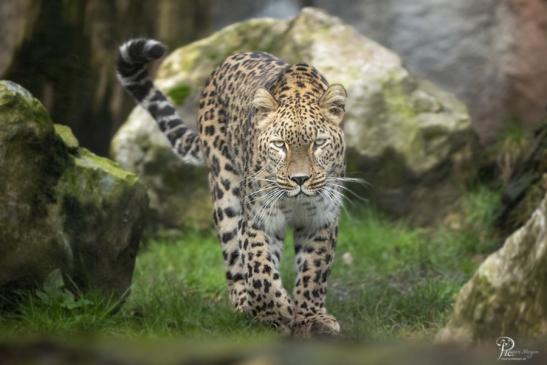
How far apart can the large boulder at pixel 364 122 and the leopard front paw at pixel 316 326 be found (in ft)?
12.6

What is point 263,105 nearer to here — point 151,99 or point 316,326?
point 316,326

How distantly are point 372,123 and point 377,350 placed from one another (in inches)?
382

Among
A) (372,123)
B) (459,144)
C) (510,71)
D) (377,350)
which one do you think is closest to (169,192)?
(372,123)

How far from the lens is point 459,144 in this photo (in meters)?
12.8

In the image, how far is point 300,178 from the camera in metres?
8.08

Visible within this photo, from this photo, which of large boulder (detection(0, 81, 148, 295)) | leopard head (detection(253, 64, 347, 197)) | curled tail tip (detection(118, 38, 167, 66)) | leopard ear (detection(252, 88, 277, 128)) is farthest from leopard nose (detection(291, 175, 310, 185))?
curled tail tip (detection(118, 38, 167, 66))

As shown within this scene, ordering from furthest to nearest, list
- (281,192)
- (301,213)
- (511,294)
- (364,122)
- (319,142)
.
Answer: (364,122)
(301,213)
(319,142)
(281,192)
(511,294)

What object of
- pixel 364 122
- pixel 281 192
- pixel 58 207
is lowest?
pixel 58 207

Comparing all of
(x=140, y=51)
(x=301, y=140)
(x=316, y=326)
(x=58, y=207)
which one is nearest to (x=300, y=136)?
(x=301, y=140)

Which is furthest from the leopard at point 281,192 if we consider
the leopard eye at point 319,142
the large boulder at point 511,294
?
the large boulder at point 511,294

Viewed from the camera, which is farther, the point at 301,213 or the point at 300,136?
the point at 301,213

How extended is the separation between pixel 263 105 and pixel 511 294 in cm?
354

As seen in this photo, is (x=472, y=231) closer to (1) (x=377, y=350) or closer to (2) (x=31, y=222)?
(2) (x=31, y=222)

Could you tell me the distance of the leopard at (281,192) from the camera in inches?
326
